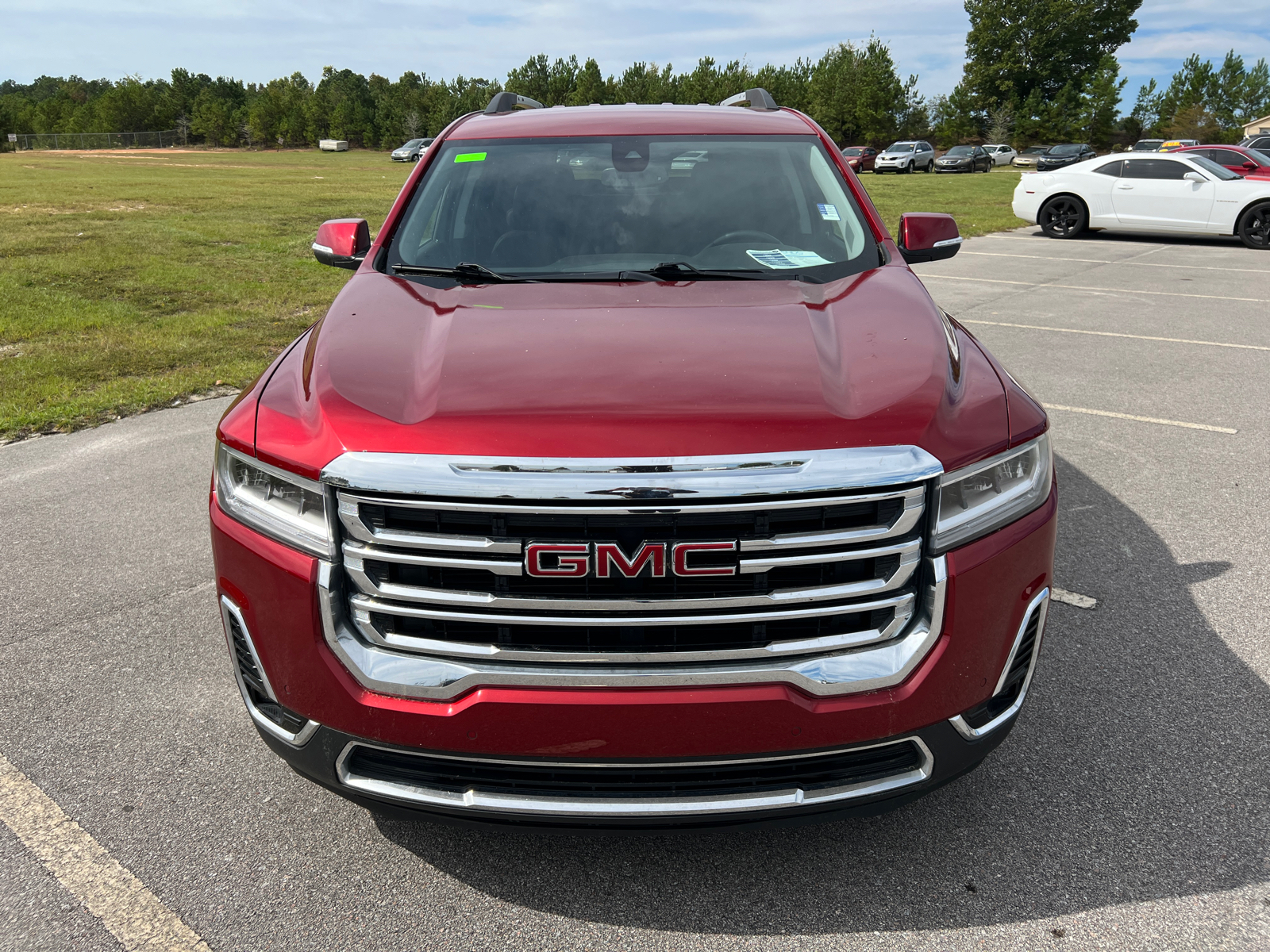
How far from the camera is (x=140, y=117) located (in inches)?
4616

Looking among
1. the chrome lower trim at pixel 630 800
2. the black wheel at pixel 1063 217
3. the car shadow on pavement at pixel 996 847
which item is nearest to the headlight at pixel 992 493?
the chrome lower trim at pixel 630 800

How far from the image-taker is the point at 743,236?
11.3 ft

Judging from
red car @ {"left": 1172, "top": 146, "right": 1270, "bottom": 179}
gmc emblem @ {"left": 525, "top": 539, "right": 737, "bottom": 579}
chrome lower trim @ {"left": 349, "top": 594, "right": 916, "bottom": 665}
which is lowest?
chrome lower trim @ {"left": 349, "top": 594, "right": 916, "bottom": 665}

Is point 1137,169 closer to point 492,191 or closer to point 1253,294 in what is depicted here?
point 1253,294

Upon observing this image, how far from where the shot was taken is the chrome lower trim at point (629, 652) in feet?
6.61

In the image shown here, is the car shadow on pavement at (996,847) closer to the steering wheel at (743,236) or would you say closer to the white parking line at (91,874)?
the white parking line at (91,874)

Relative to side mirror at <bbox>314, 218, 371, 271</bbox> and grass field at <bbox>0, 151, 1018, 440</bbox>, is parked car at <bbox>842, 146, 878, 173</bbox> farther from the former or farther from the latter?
side mirror at <bbox>314, 218, 371, 271</bbox>

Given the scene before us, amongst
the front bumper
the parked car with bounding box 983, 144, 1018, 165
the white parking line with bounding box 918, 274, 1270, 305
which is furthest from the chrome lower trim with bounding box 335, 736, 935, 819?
the parked car with bounding box 983, 144, 1018, 165

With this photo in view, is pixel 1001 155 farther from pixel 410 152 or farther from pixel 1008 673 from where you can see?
pixel 1008 673

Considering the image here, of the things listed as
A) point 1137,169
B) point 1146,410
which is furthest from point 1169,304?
point 1137,169

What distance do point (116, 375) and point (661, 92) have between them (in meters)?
92.9

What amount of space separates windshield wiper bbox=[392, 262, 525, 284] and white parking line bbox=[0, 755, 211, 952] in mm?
1902

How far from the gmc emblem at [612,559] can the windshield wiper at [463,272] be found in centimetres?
143

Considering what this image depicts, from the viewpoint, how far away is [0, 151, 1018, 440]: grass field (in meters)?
7.08
